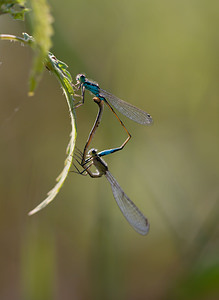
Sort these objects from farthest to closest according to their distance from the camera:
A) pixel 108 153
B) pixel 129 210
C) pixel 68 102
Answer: pixel 129 210 → pixel 108 153 → pixel 68 102

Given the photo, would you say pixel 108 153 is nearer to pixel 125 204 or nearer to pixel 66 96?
pixel 125 204

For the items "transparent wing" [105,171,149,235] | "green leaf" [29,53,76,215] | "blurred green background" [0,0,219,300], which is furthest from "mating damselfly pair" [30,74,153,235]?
"green leaf" [29,53,76,215]

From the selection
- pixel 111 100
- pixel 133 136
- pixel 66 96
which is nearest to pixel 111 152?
pixel 111 100

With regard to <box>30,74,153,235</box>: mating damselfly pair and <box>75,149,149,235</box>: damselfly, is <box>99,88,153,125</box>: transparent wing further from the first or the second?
<box>75,149,149,235</box>: damselfly

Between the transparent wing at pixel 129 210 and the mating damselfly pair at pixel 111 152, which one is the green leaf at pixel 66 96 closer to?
the mating damselfly pair at pixel 111 152

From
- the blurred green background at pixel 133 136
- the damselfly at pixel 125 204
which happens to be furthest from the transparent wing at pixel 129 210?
the blurred green background at pixel 133 136

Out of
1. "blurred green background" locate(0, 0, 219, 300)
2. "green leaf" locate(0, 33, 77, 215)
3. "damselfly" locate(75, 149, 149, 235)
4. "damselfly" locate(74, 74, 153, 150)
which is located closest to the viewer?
"green leaf" locate(0, 33, 77, 215)

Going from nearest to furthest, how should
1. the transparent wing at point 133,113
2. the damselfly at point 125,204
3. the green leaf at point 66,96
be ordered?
1. the green leaf at point 66,96
2. the damselfly at point 125,204
3. the transparent wing at point 133,113

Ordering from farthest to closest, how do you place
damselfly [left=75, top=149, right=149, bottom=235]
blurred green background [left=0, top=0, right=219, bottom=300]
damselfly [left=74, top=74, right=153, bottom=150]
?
blurred green background [left=0, top=0, right=219, bottom=300], damselfly [left=75, top=149, right=149, bottom=235], damselfly [left=74, top=74, right=153, bottom=150]

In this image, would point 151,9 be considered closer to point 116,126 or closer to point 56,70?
point 116,126

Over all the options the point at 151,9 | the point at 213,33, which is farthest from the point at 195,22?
the point at 151,9
